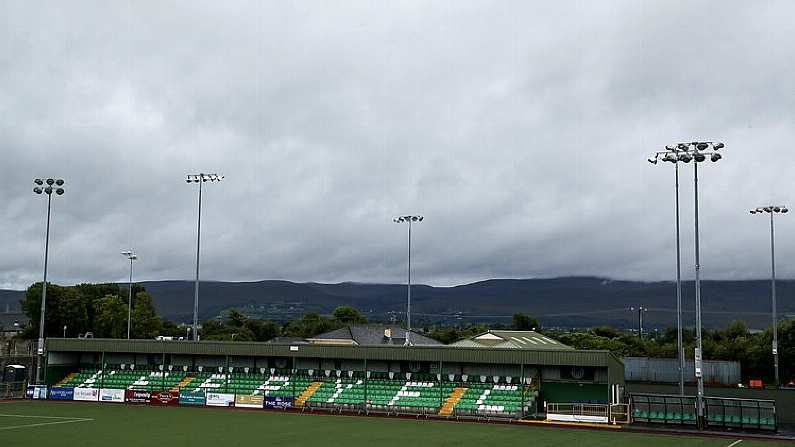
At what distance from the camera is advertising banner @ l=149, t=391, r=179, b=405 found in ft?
192

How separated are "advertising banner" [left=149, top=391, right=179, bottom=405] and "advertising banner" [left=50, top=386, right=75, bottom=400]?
6715 millimetres

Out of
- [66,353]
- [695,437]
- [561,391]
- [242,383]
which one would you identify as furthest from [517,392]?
[66,353]

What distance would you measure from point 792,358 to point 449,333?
7146cm

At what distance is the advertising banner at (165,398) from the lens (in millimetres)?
58656

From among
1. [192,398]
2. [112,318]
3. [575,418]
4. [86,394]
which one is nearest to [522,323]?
[112,318]

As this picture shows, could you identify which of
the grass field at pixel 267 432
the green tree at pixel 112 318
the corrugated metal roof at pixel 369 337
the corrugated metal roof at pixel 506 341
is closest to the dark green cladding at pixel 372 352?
the grass field at pixel 267 432

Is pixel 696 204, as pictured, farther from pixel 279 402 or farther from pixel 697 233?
pixel 279 402

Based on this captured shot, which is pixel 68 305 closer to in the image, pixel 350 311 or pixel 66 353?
pixel 66 353

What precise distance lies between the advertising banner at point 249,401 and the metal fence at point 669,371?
3203 cm

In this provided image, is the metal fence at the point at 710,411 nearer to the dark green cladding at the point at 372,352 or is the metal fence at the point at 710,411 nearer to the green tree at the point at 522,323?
the dark green cladding at the point at 372,352

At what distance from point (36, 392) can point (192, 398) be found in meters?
13.2

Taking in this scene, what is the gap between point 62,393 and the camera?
198 ft

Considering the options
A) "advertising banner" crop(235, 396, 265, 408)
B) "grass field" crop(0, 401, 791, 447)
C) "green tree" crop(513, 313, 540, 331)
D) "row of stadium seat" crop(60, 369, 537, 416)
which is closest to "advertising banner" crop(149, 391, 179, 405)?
"row of stadium seat" crop(60, 369, 537, 416)

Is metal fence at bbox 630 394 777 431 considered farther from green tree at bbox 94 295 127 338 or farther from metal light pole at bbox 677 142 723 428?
green tree at bbox 94 295 127 338
